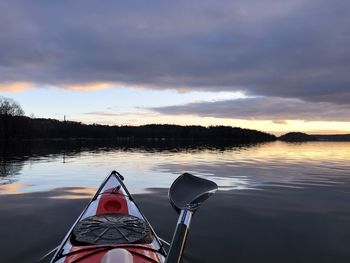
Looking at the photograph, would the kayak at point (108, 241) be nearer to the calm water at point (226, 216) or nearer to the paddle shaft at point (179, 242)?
the paddle shaft at point (179, 242)

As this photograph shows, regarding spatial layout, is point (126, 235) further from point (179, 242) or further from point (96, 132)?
point (96, 132)

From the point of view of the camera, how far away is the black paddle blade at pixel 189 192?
5.14 m

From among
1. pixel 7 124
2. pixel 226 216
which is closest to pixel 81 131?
pixel 7 124

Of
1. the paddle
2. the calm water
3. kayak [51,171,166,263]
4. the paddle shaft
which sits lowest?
the calm water

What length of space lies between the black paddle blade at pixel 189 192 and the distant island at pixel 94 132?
104 meters

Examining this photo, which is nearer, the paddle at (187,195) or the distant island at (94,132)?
the paddle at (187,195)

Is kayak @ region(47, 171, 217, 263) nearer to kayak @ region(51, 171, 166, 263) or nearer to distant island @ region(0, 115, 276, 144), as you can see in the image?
kayak @ region(51, 171, 166, 263)

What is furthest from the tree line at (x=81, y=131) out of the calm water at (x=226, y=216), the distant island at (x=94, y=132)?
the calm water at (x=226, y=216)

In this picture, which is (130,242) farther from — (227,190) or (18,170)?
(18,170)

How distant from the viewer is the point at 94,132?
165m

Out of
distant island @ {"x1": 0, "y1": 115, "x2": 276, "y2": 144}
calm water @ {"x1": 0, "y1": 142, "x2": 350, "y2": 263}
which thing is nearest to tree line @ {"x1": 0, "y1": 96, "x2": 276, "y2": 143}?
distant island @ {"x1": 0, "y1": 115, "x2": 276, "y2": 144}

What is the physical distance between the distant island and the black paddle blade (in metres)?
104

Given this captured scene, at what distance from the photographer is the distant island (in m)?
102

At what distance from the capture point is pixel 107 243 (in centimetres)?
571
